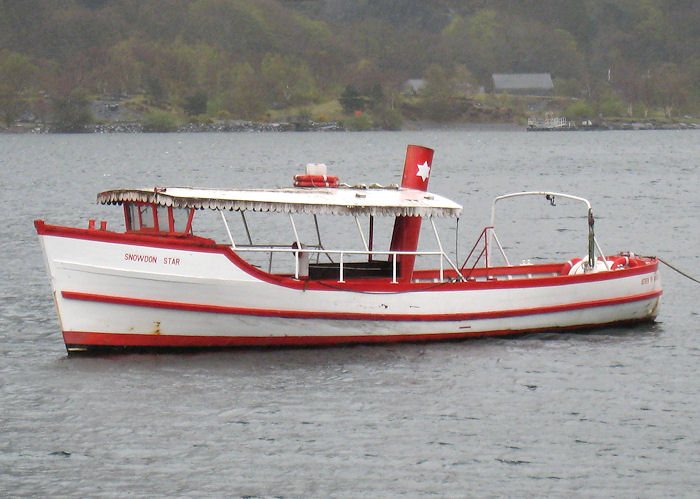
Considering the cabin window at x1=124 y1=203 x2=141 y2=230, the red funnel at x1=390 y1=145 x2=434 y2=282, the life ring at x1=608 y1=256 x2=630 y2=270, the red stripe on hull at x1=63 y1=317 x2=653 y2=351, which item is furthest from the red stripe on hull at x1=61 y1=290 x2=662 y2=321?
the cabin window at x1=124 y1=203 x2=141 y2=230

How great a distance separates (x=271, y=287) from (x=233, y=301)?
2.77ft

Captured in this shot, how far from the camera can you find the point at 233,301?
25.8 metres

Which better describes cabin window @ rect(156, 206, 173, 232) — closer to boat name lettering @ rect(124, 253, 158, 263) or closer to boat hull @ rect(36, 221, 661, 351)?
boat hull @ rect(36, 221, 661, 351)

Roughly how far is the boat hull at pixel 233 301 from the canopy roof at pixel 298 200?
0.96 meters

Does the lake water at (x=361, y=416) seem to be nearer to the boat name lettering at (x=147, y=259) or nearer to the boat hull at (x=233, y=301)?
the boat hull at (x=233, y=301)

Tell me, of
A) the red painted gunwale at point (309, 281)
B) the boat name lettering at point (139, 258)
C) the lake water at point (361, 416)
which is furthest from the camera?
the boat name lettering at point (139, 258)

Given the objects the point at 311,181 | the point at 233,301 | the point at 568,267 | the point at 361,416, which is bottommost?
the point at 361,416

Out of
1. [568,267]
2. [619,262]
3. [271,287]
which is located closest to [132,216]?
[271,287]

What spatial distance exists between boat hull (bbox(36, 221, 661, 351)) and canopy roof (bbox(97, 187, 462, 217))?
961 mm

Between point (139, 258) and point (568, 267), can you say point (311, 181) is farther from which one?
point (568, 267)

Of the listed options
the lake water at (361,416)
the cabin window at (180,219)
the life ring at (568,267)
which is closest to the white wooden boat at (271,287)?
the cabin window at (180,219)

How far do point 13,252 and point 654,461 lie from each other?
30.2m

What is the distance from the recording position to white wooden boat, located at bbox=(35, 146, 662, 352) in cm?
2514

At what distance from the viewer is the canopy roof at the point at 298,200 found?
2569 cm
